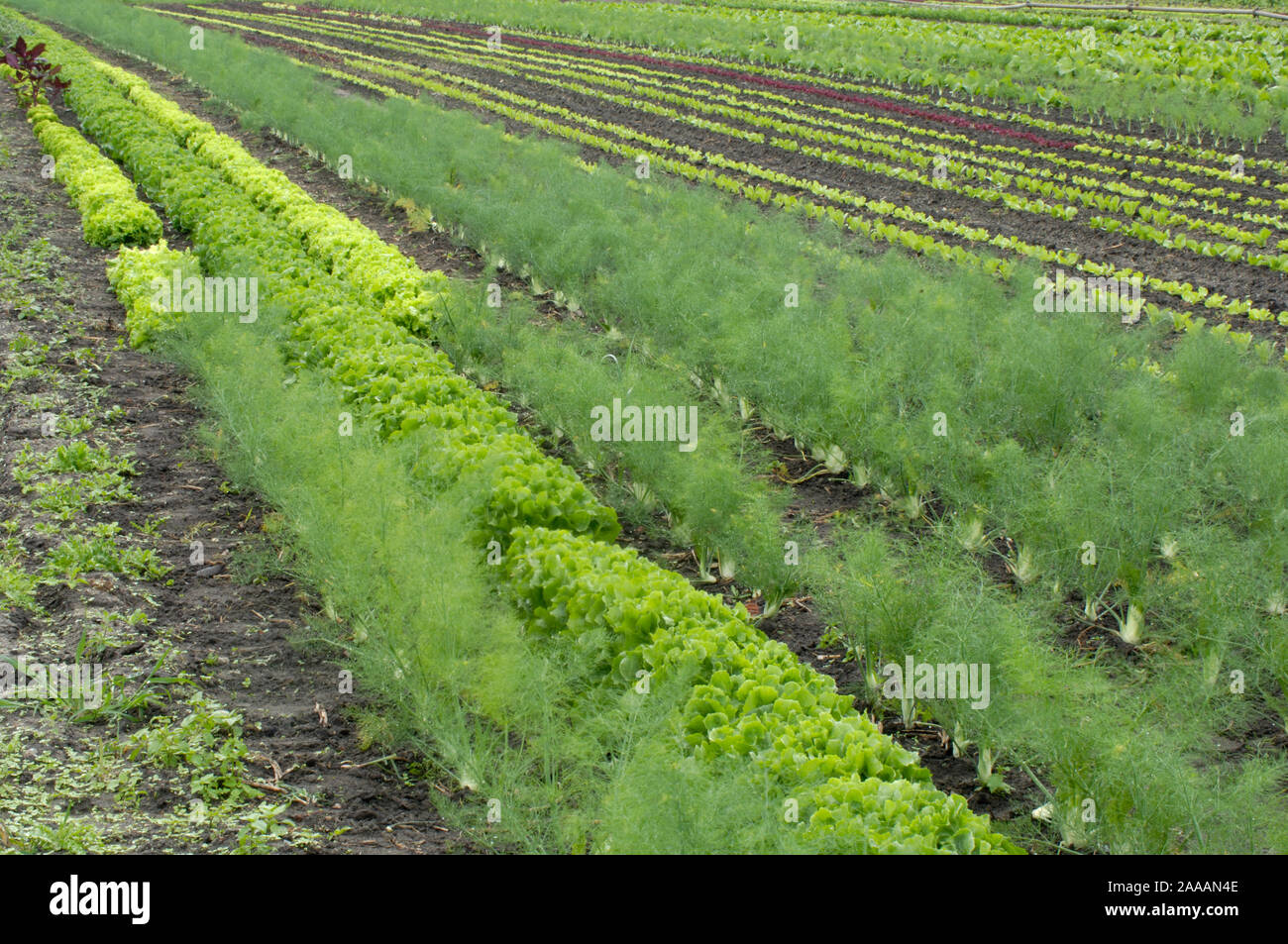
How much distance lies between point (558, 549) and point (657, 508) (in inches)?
89.4

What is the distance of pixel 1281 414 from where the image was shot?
25.1 ft

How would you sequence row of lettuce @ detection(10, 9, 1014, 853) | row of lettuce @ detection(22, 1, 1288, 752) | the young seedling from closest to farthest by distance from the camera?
1. row of lettuce @ detection(10, 9, 1014, 853)
2. row of lettuce @ detection(22, 1, 1288, 752)
3. the young seedling

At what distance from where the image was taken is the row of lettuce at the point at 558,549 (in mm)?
4254

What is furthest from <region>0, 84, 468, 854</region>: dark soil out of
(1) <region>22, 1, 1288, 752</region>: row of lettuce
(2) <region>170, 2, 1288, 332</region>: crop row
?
(2) <region>170, 2, 1288, 332</region>: crop row

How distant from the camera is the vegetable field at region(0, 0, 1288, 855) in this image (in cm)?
476

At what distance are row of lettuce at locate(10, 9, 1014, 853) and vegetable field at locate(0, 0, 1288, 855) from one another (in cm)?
3

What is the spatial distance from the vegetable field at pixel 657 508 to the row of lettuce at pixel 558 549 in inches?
1.1

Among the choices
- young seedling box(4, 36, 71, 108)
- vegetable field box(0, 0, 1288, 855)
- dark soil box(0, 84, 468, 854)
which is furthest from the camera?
Result: young seedling box(4, 36, 71, 108)

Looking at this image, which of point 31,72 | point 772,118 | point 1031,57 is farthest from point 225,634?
point 1031,57

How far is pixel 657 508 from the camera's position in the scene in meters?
8.13

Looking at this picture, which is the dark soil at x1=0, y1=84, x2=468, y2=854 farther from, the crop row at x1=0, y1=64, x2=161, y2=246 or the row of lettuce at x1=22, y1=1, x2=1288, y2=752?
the crop row at x1=0, y1=64, x2=161, y2=246

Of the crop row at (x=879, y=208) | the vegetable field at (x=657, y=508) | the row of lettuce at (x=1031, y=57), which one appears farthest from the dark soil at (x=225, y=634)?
the row of lettuce at (x=1031, y=57)

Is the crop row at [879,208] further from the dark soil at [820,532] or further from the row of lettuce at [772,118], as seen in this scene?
the dark soil at [820,532]

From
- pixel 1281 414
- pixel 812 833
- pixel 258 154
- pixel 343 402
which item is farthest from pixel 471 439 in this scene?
pixel 258 154
